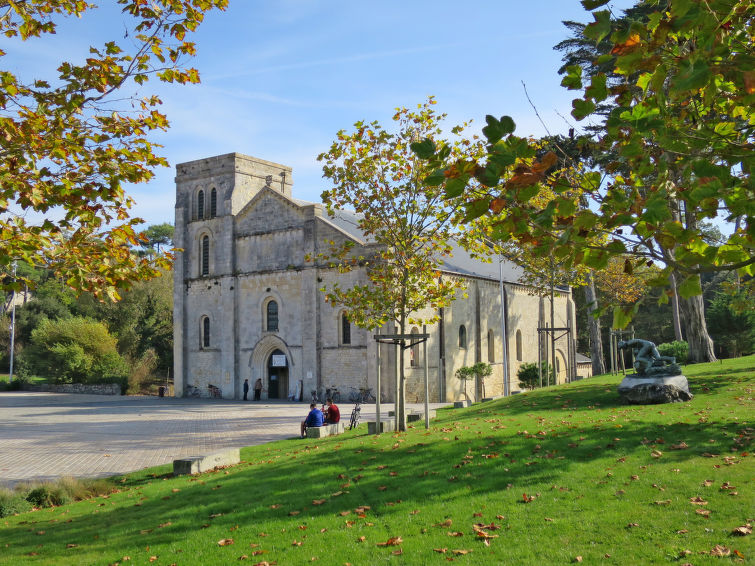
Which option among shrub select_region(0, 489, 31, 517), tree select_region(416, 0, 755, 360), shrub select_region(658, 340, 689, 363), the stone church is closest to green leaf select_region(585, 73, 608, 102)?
tree select_region(416, 0, 755, 360)

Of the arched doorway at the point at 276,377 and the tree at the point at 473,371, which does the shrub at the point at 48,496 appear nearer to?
the tree at the point at 473,371

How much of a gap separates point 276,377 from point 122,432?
18264 millimetres

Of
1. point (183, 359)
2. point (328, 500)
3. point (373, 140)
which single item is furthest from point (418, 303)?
point (183, 359)

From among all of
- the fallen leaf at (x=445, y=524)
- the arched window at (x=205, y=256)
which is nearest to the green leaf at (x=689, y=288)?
the fallen leaf at (x=445, y=524)

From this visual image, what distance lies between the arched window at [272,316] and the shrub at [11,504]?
97.1ft

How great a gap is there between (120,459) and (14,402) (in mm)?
28264

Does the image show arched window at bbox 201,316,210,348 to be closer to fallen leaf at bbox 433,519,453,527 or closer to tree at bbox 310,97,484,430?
tree at bbox 310,97,484,430

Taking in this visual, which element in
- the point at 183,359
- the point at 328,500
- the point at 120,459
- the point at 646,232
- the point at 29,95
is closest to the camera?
the point at 646,232

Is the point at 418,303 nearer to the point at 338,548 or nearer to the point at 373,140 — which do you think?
the point at 373,140

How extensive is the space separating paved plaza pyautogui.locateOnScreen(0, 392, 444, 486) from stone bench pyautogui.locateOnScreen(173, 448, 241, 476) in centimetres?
218

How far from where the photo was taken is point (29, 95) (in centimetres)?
852

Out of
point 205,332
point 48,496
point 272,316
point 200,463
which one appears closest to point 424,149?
point 48,496

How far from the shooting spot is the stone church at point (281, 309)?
38.9 meters

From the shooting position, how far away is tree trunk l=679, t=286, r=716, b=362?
2700cm
